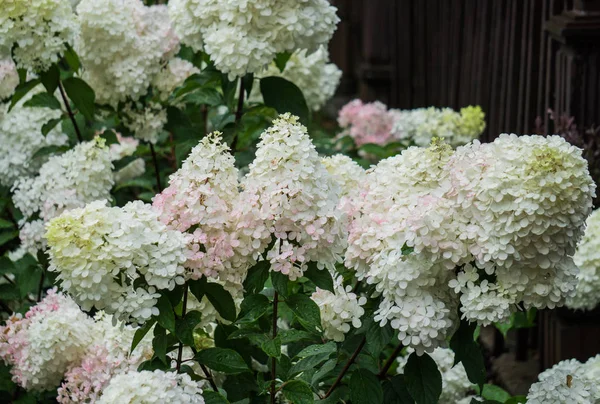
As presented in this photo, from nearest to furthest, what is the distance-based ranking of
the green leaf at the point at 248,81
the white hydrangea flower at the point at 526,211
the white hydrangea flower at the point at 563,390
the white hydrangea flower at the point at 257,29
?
the white hydrangea flower at the point at 526,211
the white hydrangea flower at the point at 563,390
the white hydrangea flower at the point at 257,29
the green leaf at the point at 248,81

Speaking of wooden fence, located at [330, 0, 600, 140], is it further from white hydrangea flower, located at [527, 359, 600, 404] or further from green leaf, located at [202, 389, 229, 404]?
green leaf, located at [202, 389, 229, 404]

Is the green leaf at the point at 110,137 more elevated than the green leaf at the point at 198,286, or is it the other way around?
the green leaf at the point at 198,286

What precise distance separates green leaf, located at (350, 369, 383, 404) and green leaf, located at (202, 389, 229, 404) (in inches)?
11.3

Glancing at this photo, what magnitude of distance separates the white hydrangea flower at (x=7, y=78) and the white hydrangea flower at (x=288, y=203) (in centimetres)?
168

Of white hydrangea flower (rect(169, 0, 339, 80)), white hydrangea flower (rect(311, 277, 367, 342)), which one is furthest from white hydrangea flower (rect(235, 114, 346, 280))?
white hydrangea flower (rect(169, 0, 339, 80))

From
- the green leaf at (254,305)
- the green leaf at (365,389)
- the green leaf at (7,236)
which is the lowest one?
the green leaf at (7,236)

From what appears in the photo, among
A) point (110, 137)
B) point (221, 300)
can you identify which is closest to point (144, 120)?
point (110, 137)

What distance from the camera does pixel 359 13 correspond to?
33.0 feet

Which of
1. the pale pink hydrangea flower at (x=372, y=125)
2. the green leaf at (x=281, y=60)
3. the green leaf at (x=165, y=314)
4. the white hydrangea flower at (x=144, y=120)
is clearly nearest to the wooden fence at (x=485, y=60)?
the pale pink hydrangea flower at (x=372, y=125)

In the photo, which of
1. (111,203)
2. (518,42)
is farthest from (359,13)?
(111,203)

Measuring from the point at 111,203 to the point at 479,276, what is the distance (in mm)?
1363

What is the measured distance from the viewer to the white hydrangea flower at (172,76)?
10.7 ft

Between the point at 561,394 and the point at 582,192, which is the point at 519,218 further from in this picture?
the point at 561,394

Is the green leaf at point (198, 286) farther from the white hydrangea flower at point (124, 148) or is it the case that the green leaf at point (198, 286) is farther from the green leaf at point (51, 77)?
the white hydrangea flower at point (124, 148)
